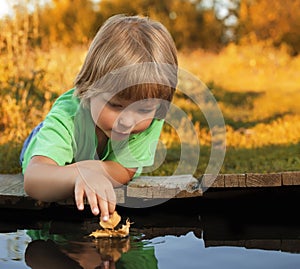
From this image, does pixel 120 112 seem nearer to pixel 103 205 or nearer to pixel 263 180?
pixel 103 205

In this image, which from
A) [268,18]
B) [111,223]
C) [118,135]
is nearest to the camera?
[111,223]

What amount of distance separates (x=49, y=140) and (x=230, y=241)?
88 cm

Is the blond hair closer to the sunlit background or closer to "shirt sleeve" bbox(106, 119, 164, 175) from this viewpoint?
"shirt sleeve" bbox(106, 119, 164, 175)

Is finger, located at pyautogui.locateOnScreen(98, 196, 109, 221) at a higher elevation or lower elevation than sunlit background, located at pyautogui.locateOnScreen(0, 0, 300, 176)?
lower

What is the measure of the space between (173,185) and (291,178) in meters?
0.49

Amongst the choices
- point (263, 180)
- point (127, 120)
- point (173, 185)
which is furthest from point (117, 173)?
point (263, 180)

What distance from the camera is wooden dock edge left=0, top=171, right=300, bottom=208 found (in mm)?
2309

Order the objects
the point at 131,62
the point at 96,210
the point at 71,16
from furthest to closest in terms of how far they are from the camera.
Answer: the point at 71,16
the point at 131,62
the point at 96,210

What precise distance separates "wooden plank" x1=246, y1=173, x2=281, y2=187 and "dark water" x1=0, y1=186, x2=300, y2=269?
0.15 metres

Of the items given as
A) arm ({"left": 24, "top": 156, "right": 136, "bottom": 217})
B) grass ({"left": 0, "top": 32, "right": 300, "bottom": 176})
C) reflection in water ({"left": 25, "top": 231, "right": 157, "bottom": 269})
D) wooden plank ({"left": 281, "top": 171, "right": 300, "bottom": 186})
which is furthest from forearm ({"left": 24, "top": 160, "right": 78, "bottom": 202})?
grass ({"left": 0, "top": 32, "right": 300, "bottom": 176})

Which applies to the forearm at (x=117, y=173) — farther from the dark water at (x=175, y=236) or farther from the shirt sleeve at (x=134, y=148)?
the dark water at (x=175, y=236)

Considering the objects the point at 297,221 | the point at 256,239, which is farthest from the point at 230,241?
the point at 297,221

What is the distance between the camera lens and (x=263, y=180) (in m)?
2.31

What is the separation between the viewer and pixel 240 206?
254 centimetres
